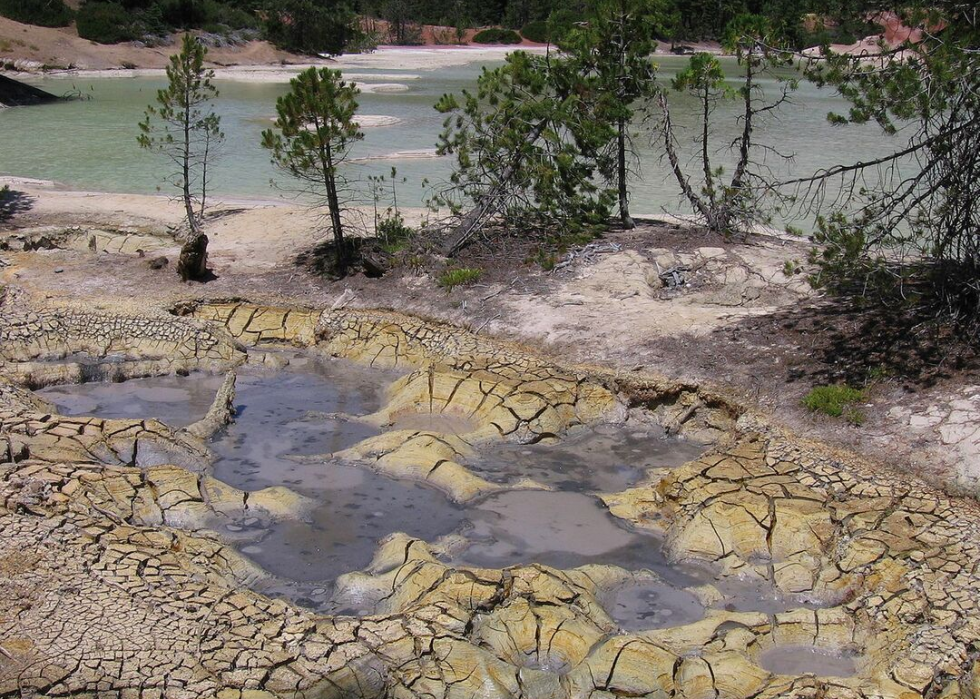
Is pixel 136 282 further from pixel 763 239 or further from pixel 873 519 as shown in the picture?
pixel 873 519

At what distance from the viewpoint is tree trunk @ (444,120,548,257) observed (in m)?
11.7

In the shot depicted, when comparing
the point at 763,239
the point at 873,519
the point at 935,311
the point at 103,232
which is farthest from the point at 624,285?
the point at 103,232

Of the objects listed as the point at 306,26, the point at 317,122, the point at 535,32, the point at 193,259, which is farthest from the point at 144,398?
the point at 535,32

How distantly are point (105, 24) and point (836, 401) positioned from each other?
44837 mm

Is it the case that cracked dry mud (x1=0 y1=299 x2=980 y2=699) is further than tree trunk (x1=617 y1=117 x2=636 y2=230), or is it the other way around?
tree trunk (x1=617 y1=117 x2=636 y2=230)

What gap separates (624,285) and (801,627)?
5342mm

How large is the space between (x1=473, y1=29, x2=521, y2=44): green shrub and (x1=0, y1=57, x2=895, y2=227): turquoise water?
3276 centimetres

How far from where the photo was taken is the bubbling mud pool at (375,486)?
21.2ft

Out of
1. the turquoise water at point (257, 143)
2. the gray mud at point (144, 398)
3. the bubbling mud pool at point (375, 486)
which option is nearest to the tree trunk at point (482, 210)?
the turquoise water at point (257, 143)

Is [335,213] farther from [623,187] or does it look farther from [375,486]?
[375,486]

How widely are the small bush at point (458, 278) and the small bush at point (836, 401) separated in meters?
4.11

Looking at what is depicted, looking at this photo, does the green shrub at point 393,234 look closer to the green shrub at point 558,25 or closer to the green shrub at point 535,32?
the green shrub at point 558,25

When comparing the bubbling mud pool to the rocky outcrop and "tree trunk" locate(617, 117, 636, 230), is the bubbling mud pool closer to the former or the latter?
"tree trunk" locate(617, 117, 636, 230)

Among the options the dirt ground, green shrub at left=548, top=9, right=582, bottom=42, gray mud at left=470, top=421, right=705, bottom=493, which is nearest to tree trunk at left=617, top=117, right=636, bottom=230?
the dirt ground
